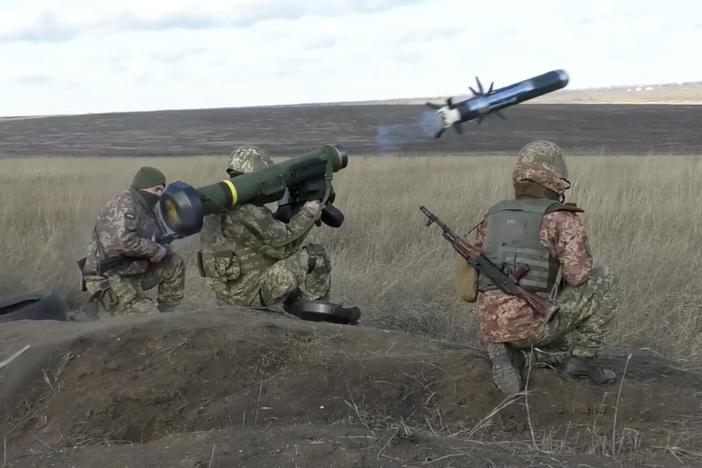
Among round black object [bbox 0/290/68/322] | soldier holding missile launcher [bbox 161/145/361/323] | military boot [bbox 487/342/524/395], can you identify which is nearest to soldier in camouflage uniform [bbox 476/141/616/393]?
military boot [bbox 487/342/524/395]

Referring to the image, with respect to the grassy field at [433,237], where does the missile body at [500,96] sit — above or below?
above

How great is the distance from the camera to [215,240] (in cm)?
600

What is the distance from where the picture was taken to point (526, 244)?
14.4 feet

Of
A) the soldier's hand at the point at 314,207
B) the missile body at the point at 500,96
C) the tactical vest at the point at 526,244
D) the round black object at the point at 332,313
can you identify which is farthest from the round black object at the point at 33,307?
the tactical vest at the point at 526,244

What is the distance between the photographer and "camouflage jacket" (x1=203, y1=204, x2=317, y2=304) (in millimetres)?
5773

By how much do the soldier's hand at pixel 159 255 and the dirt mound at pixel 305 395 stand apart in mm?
1409

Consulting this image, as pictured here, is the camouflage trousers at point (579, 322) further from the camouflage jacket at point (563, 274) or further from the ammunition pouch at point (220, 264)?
the ammunition pouch at point (220, 264)

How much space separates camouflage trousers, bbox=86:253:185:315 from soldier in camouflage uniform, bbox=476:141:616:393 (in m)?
2.87

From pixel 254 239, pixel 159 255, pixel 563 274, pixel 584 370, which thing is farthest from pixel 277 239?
pixel 584 370

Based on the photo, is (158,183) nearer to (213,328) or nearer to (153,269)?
(153,269)

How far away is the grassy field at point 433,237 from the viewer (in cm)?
647

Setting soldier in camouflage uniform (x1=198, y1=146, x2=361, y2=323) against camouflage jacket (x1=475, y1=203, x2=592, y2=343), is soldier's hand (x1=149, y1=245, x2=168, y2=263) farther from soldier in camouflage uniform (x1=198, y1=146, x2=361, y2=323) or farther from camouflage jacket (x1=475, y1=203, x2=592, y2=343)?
camouflage jacket (x1=475, y1=203, x2=592, y2=343)

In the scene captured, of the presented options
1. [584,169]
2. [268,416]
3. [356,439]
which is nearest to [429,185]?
[584,169]

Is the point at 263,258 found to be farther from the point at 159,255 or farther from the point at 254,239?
the point at 159,255
